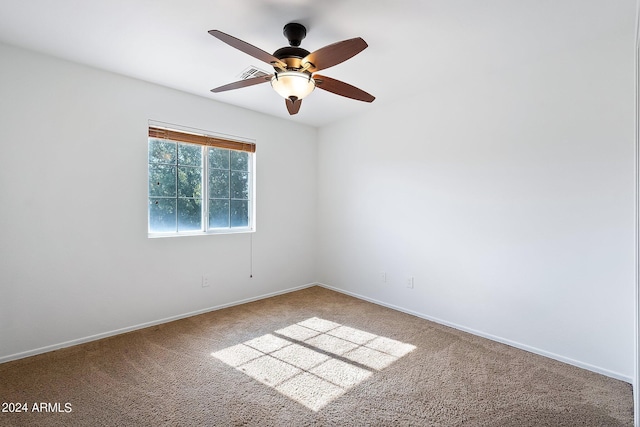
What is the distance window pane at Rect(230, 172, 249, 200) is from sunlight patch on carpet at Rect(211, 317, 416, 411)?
68.7 inches

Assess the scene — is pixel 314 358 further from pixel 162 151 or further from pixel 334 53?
pixel 162 151

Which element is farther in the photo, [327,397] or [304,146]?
[304,146]

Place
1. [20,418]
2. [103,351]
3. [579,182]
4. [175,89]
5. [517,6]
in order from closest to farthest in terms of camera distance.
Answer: [20,418]
[517,6]
[579,182]
[103,351]
[175,89]

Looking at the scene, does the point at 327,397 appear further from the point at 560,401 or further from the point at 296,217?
the point at 296,217

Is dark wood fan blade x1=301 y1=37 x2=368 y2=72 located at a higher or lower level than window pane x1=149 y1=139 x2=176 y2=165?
higher

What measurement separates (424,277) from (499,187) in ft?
3.96

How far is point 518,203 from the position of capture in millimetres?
2633

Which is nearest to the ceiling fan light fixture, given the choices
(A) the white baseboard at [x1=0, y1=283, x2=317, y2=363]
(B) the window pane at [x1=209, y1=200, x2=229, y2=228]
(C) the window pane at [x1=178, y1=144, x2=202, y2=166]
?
(C) the window pane at [x1=178, y1=144, x2=202, y2=166]

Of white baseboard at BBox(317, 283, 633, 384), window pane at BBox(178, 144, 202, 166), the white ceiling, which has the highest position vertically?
the white ceiling

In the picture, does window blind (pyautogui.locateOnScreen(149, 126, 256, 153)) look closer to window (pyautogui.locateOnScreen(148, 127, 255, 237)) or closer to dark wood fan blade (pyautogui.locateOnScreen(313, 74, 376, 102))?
window (pyautogui.locateOnScreen(148, 127, 255, 237))

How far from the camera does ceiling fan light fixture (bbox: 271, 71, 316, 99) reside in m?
2.00

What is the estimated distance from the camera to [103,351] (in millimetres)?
2508

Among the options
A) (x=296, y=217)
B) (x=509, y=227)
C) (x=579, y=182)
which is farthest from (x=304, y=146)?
(x=579, y=182)

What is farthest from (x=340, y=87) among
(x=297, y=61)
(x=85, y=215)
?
(x=85, y=215)
